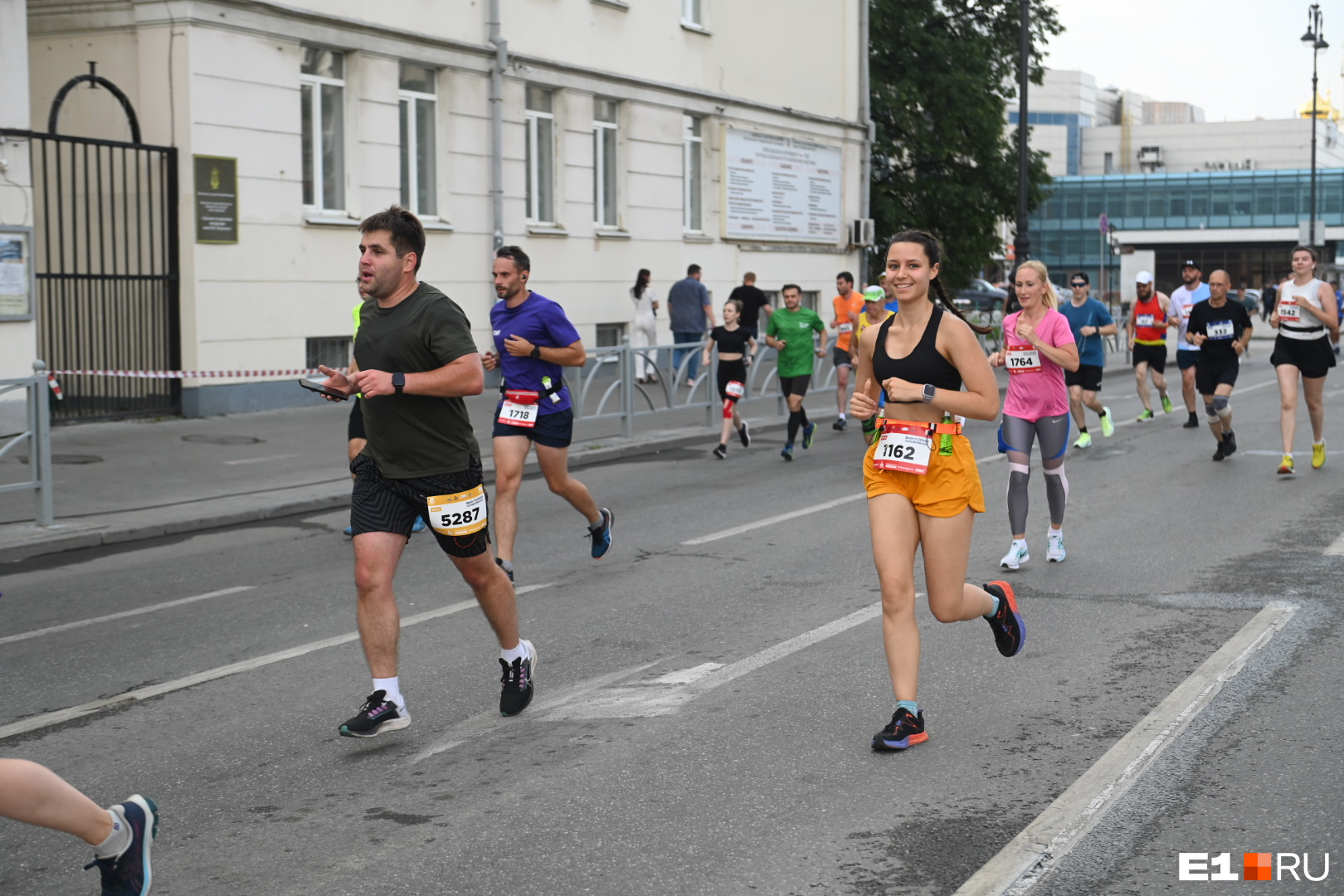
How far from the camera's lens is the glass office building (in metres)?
88.4

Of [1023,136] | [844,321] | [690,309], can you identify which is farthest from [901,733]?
[1023,136]

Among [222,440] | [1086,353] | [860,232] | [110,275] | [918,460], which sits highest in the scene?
[860,232]

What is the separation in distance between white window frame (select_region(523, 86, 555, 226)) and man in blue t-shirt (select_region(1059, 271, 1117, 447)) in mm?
9494

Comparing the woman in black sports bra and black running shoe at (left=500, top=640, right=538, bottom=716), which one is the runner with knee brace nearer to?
the woman in black sports bra

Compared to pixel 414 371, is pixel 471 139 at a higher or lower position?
higher

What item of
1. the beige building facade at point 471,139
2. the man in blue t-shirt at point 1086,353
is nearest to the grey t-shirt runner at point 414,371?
the man in blue t-shirt at point 1086,353

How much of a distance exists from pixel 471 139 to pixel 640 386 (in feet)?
20.9

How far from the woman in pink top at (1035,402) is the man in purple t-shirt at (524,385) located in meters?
2.52

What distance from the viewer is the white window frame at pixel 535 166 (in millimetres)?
22609

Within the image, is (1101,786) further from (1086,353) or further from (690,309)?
(690,309)

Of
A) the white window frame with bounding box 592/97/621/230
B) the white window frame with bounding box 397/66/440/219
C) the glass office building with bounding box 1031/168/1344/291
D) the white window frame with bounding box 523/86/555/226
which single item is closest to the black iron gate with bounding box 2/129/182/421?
the white window frame with bounding box 397/66/440/219

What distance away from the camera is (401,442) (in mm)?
5328

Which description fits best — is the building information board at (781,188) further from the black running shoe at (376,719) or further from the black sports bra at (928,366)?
the black running shoe at (376,719)

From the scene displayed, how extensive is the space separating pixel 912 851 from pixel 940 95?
3027 cm
